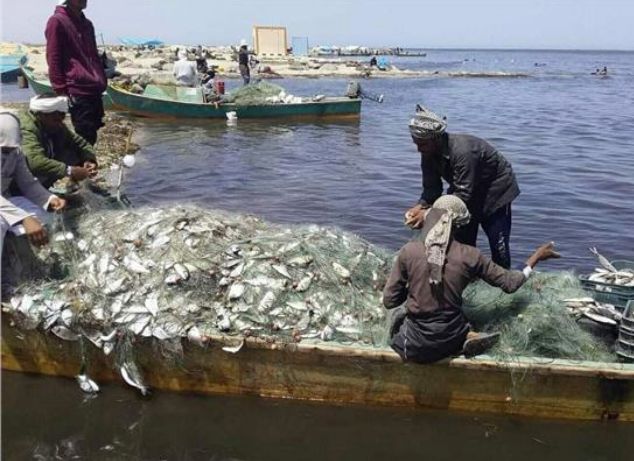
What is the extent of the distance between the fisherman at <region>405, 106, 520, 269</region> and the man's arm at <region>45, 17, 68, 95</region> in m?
3.81

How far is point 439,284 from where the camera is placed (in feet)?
14.3

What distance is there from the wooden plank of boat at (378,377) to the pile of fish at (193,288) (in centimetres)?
17

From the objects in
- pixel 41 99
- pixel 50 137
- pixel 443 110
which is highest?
pixel 41 99

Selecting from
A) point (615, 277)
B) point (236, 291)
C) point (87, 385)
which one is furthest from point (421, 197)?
point (87, 385)

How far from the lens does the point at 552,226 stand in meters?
10.8

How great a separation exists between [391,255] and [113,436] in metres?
2.93

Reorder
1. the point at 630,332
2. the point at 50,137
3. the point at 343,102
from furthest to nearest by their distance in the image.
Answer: the point at 343,102 → the point at 50,137 → the point at 630,332

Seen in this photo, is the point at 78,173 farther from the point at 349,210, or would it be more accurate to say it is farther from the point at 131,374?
the point at 349,210

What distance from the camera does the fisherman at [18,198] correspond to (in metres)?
5.05

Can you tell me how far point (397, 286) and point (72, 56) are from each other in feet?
14.7

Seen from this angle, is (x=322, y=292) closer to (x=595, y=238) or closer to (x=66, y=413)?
(x=66, y=413)

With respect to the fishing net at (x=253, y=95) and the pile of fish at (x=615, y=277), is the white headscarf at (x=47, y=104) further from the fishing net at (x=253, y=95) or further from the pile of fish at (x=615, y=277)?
the fishing net at (x=253, y=95)

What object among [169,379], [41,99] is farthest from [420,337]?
[41,99]

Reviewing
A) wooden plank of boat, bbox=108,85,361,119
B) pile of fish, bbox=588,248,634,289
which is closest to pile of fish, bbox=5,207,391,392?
pile of fish, bbox=588,248,634,289
